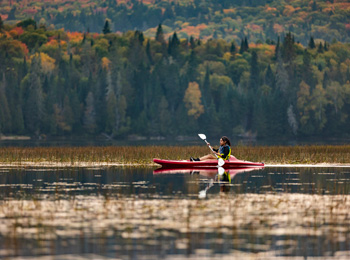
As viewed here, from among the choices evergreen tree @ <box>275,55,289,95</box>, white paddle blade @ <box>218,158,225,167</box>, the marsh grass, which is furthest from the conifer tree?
white paddle blade @ <box>218,158,225,167</box>

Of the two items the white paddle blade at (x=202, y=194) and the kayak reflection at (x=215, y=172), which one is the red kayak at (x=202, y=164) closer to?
the kayak reflection at (x=215, y=172)

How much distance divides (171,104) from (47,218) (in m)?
177

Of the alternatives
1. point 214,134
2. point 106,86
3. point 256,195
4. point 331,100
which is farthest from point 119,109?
point 256,195

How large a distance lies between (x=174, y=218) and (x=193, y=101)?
17245 cm

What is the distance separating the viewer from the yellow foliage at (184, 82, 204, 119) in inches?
7539

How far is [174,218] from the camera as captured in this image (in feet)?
71.6

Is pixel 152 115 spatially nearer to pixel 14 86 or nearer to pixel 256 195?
pixel 14 86

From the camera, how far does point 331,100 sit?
17862 centimetres

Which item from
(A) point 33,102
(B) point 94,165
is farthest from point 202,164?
(A) point 33,102

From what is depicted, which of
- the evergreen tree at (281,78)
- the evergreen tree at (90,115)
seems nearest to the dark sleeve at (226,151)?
the evergreen tree at (90,115)

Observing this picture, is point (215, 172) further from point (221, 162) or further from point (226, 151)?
point (226, 151)

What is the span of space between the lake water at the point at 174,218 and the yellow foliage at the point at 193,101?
157 m

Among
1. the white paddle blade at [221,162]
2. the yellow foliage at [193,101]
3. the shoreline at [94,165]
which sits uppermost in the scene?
the yellow foliage at [193,101]

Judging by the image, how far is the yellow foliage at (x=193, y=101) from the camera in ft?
628
